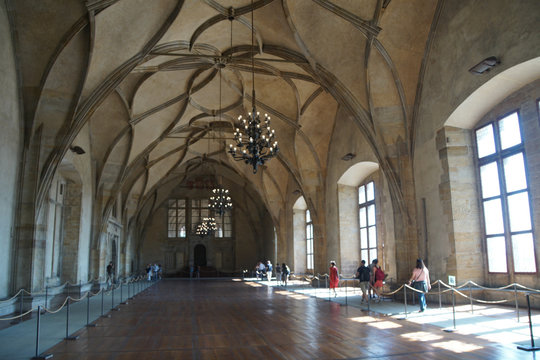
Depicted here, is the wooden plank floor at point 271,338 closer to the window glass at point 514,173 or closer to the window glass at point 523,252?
the window glass at point 523,252

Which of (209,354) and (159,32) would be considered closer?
(209,354)

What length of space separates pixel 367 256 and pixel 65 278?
11209 mm

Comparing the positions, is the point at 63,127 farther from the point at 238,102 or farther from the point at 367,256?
the point at 367,256

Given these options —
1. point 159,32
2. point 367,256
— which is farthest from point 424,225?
point 159,32

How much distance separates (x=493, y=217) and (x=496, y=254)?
0.82 meters

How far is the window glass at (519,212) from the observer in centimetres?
882

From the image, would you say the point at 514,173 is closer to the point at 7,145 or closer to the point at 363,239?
the point at 363,239

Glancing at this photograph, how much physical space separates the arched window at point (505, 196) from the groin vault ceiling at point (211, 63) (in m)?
2.48

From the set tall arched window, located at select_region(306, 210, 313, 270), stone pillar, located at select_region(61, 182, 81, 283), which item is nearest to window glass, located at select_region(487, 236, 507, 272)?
stone pillar, located at select_region(61, 182, 81, 283)

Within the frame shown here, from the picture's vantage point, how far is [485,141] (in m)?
10.1

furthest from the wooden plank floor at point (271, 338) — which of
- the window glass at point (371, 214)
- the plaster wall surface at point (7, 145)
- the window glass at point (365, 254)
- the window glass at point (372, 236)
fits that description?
the window glass at point (365, 254)

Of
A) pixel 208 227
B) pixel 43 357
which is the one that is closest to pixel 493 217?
pixel 43 357

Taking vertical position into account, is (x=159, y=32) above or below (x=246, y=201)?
above

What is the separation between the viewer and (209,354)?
5.69 metres
